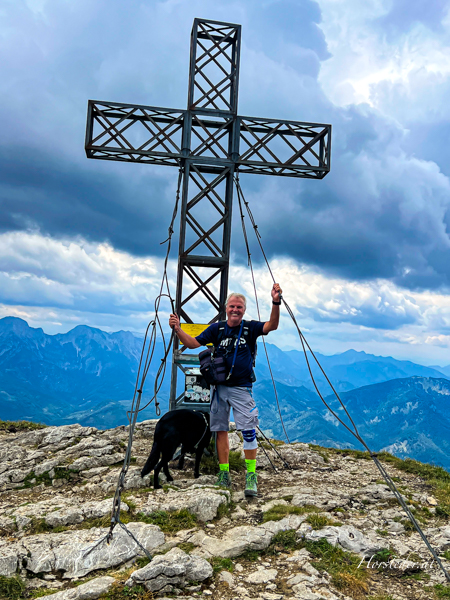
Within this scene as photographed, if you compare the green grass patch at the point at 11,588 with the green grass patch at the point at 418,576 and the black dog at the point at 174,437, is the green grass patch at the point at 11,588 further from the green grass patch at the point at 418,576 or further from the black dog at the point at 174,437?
the green grass patch at the point at 418,576

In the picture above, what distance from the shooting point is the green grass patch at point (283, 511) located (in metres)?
5.84

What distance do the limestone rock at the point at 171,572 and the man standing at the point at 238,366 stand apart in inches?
97.4

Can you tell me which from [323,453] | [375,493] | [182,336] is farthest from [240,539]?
[323,453]

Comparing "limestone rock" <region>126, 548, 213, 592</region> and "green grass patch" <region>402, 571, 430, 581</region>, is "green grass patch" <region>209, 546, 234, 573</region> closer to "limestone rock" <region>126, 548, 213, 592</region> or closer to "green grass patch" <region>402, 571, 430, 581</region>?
"limestone rock" <region>126, 548, 213, 592</region>

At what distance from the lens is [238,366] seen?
6867 millimetres

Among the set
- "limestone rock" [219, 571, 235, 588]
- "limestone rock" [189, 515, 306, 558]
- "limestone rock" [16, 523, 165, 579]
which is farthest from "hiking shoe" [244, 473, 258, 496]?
"limestone rock" [219, 571, 235, 588]

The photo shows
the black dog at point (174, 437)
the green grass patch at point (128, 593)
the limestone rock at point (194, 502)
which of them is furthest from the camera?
the black dog at point (174, 437)

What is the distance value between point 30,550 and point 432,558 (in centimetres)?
516

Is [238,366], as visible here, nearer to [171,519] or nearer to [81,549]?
[171,519]

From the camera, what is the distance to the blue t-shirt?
687cm

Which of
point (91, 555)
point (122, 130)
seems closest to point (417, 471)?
point (91, 555)

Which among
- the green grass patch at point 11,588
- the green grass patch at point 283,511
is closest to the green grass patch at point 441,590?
the green grass patch at point 283,511

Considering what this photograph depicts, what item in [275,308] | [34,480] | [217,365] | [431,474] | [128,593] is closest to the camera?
[128,593]

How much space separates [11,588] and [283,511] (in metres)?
3.62
